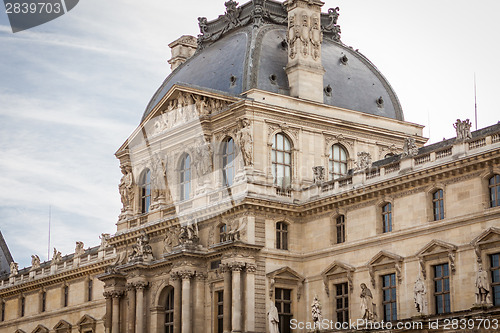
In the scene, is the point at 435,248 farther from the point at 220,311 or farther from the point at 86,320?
the point at 86,320

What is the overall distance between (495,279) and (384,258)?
7678 mm

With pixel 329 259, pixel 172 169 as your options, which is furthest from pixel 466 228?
pixel 172 169

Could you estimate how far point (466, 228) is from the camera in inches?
2120

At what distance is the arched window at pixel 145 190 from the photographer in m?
72.5

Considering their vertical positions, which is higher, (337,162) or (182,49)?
(182,49)

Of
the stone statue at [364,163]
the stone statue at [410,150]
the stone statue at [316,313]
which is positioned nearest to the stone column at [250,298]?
the stone statue at [316,313]

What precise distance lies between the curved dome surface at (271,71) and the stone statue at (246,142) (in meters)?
3.28

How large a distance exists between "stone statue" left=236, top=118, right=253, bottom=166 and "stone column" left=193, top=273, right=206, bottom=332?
7522 mm

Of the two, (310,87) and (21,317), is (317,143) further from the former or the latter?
(21,317)

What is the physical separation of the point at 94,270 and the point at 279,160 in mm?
25237

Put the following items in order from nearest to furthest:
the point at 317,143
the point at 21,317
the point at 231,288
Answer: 1. the point at 231,288
2. the point at 317,143
3. the point at 21,317

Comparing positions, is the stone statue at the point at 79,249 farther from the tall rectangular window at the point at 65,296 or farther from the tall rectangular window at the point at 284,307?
the tall rectangular window at the point at 284,307

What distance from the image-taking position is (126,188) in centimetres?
7369

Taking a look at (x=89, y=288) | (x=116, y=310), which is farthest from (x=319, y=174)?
(x=89, y=288)
